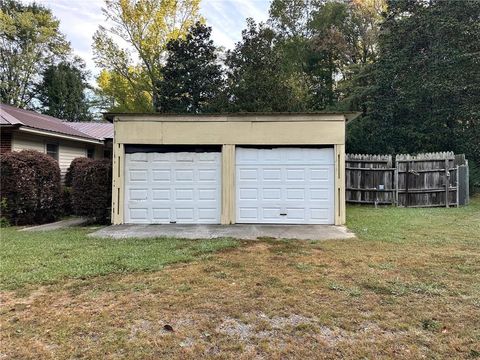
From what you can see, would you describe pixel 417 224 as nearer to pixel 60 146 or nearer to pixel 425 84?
pixel 425 84

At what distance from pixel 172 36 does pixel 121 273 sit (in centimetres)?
2462

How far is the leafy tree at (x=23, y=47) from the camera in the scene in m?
27.8

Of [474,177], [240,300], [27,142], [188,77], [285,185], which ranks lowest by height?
[240,300]

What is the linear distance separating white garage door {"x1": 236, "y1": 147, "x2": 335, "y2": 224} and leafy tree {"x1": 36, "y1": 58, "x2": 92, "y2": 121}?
82.4ft

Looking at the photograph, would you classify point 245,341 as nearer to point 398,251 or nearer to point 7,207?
point 398,251

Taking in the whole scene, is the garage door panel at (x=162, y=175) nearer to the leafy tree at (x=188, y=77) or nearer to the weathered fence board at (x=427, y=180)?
the weathered fence board at (x=427, y=180)

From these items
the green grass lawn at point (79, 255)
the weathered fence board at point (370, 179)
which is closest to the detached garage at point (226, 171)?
the green grass lawn at point (79, 255)

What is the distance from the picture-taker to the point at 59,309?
3.74 m

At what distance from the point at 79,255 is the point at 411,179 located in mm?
11325

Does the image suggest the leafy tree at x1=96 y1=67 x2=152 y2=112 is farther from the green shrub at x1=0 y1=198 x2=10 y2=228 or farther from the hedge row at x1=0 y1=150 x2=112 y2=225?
the green shrub at x1=0 y1=198 x2=10 y2=228

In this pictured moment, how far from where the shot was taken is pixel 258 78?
17391 mm

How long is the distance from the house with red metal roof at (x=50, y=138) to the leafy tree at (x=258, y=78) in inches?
261

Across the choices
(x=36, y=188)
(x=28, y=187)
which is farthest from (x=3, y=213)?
(x=36, y=188)

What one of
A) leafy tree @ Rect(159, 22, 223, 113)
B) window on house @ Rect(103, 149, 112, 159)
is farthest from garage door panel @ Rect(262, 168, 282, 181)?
leafy tree @ Rect(159, 22, 223, 113)
